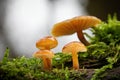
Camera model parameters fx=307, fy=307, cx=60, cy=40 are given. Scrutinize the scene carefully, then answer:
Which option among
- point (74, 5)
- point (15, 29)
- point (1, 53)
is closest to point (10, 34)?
point (15, 29)

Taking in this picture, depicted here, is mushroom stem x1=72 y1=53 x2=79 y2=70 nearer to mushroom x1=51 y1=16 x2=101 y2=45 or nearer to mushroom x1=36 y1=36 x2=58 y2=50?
mushroom x1=36 y1=36 x2=58 y2=50

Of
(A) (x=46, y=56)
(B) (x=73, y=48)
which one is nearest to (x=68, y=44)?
(B) (x=73, y=48)

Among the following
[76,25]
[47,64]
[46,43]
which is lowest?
[47,64]

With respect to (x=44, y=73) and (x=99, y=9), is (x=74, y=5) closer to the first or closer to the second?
(x=99, y=9)

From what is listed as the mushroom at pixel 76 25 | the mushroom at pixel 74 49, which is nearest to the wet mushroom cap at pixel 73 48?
the mushroom at pixel 74 49

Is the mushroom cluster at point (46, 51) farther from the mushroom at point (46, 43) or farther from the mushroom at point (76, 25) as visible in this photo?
the mushroom at point (76, 25)

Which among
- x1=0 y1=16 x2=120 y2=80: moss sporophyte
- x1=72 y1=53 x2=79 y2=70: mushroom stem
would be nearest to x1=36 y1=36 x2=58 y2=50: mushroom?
x1=0 y1=16 x2=120 y2=80: moss sporophyte

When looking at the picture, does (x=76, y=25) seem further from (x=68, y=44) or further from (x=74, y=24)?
(x=68, y=44)
